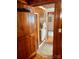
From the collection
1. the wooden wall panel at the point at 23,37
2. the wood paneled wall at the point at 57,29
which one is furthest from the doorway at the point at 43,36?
the wooden wall panel at the point at 23,37

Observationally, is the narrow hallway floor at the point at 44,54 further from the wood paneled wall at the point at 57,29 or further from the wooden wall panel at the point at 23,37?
the wood paneled wall at the point at 57,29

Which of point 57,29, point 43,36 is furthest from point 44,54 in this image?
point 43,36

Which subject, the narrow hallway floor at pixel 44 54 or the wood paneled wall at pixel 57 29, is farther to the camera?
the narrow hallway floor at pixel 44 54

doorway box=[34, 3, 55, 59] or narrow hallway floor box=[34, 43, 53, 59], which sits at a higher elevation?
doorway box=[34, 3, 55, 59]

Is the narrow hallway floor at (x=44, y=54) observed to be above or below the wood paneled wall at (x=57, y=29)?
below

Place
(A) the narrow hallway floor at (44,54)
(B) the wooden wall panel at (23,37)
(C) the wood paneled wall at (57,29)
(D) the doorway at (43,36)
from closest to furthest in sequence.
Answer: (B) the wooden wall panel at (23,37) < (C) the wood paneled wall at (57,29) < (A) the narrow hallway floor at (44,54) < (D) the doorway at (43,36)

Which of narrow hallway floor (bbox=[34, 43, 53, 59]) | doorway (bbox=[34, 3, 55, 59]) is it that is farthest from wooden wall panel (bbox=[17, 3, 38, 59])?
doorway (bbox=[34, 3, 55, 59])

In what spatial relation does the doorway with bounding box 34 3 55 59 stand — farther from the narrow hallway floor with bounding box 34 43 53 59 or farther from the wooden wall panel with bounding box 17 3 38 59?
the wooden wall panel with bounding box 17 3 38 59

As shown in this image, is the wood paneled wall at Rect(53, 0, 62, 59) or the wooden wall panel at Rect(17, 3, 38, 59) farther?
the wood paneled wall at Rect(53, 0, 62, 59)

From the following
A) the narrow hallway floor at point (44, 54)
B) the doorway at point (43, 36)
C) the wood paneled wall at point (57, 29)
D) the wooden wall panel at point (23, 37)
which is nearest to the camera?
the wooden wall panel at point (23, 37)
